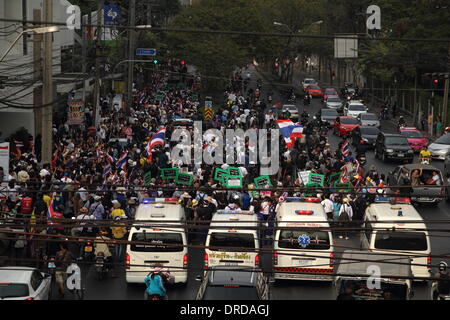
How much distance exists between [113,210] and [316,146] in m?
15.5

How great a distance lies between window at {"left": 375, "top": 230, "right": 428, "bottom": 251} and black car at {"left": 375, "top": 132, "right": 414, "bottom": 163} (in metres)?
20.5

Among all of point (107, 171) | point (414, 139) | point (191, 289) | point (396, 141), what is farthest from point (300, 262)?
point (414, 139)

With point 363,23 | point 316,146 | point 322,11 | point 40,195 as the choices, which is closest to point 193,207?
point 40,195

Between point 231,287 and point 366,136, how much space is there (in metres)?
29.9

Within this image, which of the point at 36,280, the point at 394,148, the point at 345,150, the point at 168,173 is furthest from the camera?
the point at 394,148

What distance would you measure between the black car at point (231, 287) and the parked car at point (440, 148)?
84.0ft

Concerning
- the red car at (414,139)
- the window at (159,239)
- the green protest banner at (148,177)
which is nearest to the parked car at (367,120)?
the red car at (414,139)

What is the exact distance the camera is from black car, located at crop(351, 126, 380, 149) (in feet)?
151

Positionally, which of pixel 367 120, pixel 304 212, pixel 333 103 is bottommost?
pixel 304 212

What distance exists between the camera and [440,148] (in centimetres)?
4231

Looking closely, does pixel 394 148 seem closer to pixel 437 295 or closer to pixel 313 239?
pixel 313 239

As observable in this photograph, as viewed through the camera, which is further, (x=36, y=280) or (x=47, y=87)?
(x=47, y=87)

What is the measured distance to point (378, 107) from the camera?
75.9 meters

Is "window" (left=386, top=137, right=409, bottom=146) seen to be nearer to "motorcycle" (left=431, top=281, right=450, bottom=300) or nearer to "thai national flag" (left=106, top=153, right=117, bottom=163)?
"thai national flag" (left=106, top=153, right=117, bottom=163)
